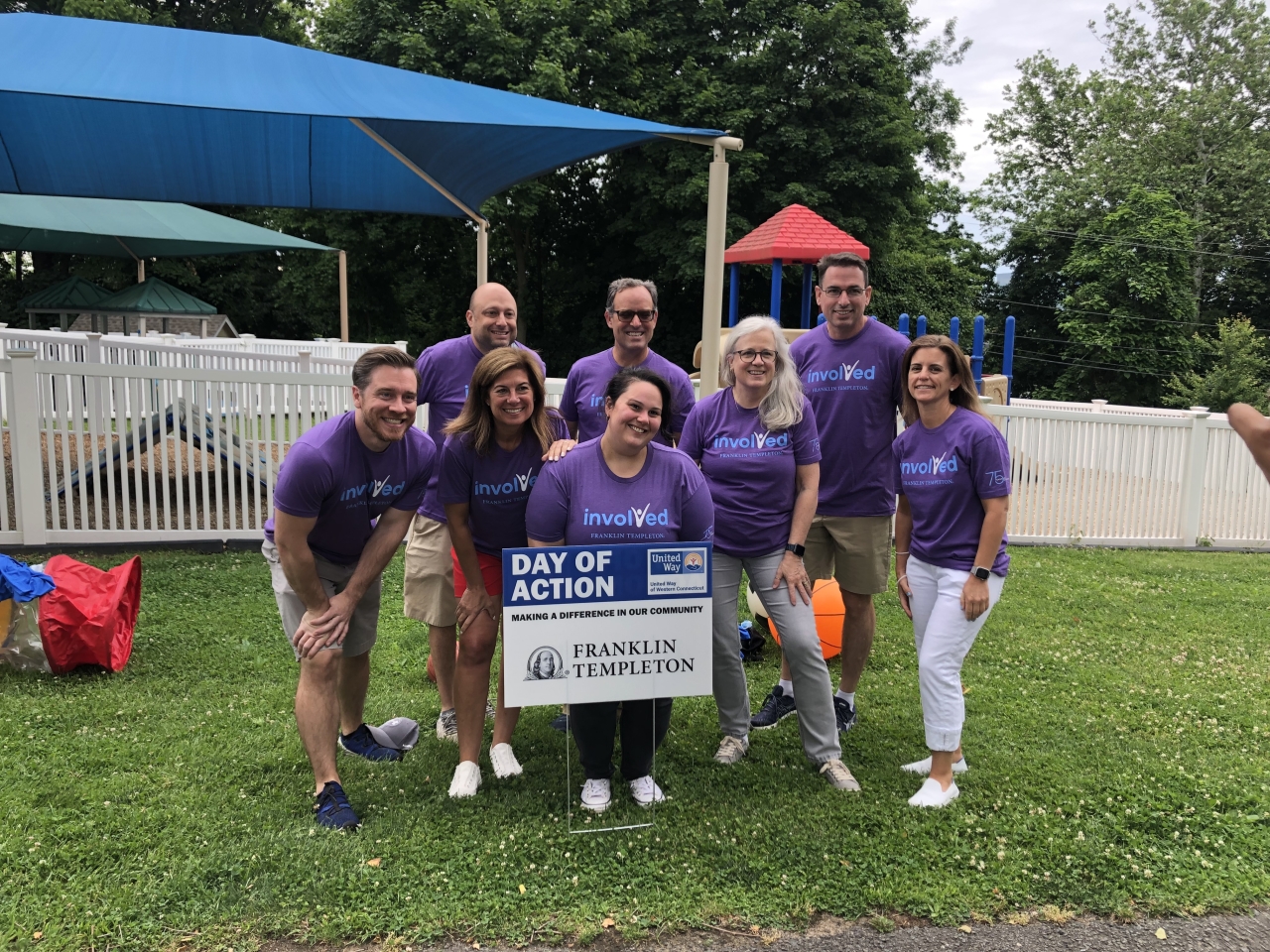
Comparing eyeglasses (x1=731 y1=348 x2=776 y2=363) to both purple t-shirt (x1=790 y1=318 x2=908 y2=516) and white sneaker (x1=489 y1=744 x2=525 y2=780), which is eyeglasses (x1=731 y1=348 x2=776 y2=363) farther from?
white sneaker (x1=489 y1=744 x2=525 y2=780)

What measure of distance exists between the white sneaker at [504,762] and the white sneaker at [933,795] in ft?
5.43

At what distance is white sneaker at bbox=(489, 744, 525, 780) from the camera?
4000 mm

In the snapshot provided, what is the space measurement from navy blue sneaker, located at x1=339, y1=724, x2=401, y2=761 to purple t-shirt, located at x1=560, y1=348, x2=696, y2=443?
166 centimetres

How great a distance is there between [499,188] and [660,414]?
5992 millimetres

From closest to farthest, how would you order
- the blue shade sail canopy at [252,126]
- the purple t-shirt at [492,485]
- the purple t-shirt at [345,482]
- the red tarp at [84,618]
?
the purple t-shirt at [345,482] < the purple t-shirt at [492,485] < the red tarp at [84,618] < the blue shade sail canopy at [252,126]

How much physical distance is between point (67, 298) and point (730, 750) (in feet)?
67.7

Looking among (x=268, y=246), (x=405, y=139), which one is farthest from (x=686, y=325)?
(x=405, y=139)

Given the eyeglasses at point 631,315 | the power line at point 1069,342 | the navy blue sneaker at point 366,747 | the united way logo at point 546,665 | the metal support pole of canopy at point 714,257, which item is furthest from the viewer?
the power line at point 1069,342

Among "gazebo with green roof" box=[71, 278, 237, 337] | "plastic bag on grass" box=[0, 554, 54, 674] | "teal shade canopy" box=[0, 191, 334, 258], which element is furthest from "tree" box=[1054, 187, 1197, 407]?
"plastic bag on grass" box=[0, 554, 54, 674]

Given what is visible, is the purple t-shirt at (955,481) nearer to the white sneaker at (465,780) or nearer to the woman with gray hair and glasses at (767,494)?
the woman with gray hair and glasses at (767,494)

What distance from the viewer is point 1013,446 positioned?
986cm

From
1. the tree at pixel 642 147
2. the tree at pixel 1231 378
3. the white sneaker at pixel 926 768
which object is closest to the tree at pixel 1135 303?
the tree at pixel 1231 378

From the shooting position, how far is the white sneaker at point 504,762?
4000 millimetres

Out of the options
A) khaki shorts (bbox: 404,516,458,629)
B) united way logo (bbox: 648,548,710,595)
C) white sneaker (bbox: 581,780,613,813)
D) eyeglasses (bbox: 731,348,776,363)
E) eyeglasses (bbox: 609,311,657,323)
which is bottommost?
white sneaker (bbox: 581,780,613,813)
